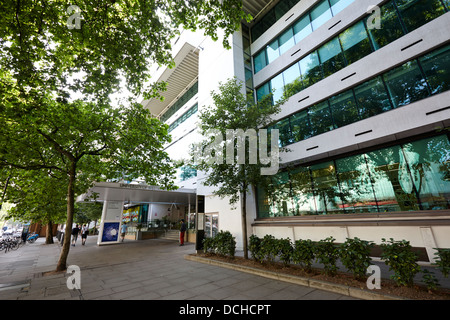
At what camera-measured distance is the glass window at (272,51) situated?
15.5m

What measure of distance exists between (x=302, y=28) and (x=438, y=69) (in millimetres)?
8679

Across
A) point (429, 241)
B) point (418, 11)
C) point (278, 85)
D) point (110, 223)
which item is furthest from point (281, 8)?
point (110, 223)

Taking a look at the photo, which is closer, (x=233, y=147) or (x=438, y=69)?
(x=438, y=69)

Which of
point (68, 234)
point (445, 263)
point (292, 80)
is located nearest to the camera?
point (445, 263)

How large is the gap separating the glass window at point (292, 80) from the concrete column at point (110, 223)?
18.7 metres

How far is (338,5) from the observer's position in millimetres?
11922

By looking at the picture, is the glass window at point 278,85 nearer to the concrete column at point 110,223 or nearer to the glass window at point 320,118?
the glass window at point 320,118

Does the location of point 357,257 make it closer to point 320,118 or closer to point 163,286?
point 163,286

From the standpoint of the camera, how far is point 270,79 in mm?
15602

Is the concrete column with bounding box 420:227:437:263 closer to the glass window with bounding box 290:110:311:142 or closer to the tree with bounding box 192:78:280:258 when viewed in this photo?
the tree with bounding box 192:78:280:258

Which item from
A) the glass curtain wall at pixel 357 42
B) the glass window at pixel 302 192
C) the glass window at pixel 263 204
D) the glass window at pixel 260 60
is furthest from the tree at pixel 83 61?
the glass window at pixel 260 60

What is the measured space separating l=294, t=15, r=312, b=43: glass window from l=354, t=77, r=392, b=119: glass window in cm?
590

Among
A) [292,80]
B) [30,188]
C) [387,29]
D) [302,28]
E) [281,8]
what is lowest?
[30,188]
